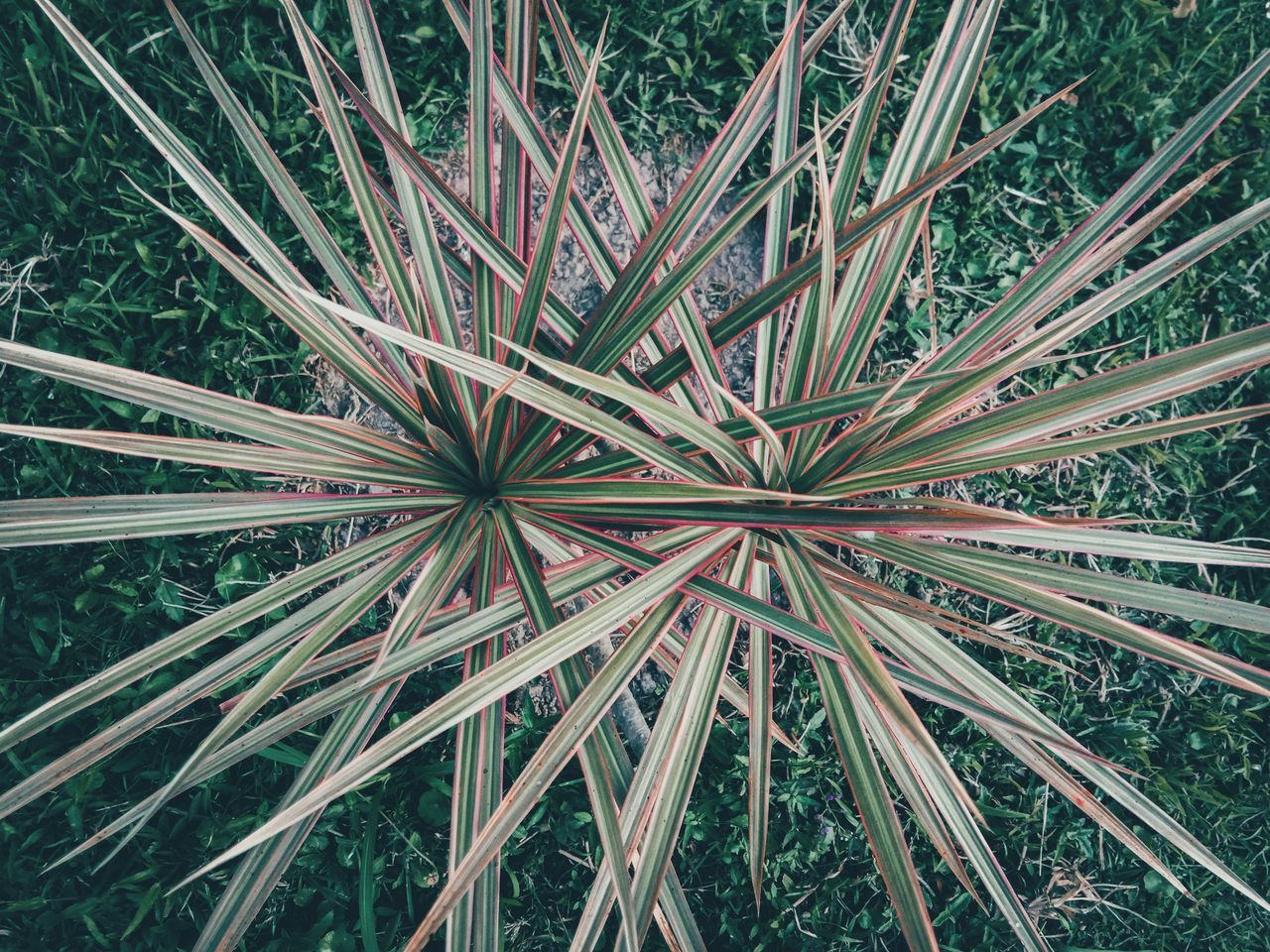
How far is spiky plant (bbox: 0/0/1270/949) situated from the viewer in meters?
0.87

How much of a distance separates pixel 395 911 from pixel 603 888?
736mm

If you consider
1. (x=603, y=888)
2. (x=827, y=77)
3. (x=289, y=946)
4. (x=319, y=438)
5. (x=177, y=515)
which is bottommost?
(x=289, y=946)

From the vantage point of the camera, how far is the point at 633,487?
87 centimetres

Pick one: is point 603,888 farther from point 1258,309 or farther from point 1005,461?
point 1258,309

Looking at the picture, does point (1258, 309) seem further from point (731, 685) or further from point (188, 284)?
point (188, 284)

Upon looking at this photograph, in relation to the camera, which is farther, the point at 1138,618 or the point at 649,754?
the point at 1138,618

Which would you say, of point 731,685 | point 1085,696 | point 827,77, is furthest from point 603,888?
point 827,77

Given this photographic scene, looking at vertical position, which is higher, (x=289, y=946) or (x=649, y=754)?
(x=649, y=754)

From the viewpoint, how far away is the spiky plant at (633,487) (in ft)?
2.86

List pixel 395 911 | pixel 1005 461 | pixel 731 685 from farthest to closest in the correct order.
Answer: pixel 395 911
pixel 731 685
pixel 1005 461

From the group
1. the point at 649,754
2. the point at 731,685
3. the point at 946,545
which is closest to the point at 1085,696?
the point at 731,685

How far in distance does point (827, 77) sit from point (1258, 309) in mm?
1136

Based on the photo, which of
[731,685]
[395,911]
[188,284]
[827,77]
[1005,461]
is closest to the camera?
[1005,461]

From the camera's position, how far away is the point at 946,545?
99cm
